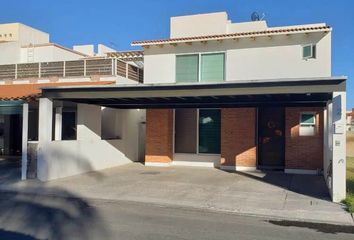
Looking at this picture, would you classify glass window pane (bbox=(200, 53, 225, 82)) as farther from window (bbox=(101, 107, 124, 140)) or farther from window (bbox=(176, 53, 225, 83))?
window (bbox=(101, 107, 124, 140))

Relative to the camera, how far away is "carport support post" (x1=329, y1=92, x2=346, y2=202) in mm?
10117

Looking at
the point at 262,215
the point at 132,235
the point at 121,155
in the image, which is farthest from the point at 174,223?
the point at 121,155

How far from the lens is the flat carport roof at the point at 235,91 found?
10539mm

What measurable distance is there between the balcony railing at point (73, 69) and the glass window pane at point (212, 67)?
390cm

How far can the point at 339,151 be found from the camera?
10164 millimetres

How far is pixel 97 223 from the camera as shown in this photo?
8.06 m

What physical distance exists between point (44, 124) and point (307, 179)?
→ 9233mm

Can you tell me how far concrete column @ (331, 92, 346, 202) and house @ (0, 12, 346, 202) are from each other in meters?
2.59

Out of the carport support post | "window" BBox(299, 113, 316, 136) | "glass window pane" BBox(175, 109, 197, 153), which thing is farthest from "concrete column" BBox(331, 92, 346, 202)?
"glass window pane" BBox(175, 109, 197, 153)

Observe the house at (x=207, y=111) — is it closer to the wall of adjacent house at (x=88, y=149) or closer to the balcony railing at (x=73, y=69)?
the wall of adjacent house at (x=88, y=149)

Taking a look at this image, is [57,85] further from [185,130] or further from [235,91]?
[235,91]

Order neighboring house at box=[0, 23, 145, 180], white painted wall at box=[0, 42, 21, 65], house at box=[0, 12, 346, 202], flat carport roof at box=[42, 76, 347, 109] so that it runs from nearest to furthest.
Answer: flat carport roof at box=[42, 76, 347, 109]
house at box=[0, 12, 346, 202]
neighboring house at box=[0, 23, 145, 180]
white painted wall at box=[0, 42, 21, 65]

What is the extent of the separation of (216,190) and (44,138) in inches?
235

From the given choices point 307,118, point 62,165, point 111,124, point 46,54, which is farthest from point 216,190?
point 46,54
